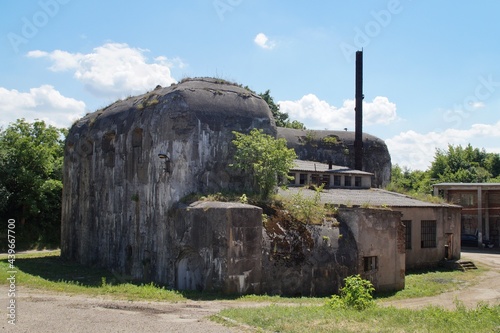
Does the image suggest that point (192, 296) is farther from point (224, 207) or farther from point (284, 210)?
point (284, 210)

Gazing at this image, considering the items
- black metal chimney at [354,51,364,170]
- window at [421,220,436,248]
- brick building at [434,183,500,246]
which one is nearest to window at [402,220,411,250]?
window at [421,220,436,248]

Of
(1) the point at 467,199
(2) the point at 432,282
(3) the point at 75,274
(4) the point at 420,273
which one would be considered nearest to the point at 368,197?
(4) the point at 420,273

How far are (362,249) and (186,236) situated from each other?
6.65 metres

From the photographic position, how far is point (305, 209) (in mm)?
19547

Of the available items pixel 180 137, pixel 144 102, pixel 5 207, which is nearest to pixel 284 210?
pixel 180 137

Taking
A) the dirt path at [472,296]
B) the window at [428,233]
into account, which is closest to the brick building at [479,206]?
the dirt path at [472,296]

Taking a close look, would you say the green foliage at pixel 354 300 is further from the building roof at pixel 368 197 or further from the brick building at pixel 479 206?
the brick building at pixel 479 206

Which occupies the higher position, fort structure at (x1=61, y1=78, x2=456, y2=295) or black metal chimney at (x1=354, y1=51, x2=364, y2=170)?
black metal chimney at (x1=354, y1=51, x2=364, y2=170)

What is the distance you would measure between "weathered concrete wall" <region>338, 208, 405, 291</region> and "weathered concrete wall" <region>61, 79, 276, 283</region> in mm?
4789

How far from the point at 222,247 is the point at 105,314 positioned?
5284 millimetres

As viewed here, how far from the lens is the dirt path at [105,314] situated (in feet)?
35.5

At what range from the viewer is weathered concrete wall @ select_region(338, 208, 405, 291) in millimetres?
19516

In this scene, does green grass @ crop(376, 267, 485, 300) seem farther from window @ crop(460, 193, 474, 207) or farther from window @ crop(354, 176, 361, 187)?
window @ crop(460, 193, 474, 207)

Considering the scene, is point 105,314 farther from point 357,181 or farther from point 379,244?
A: point 357,181
